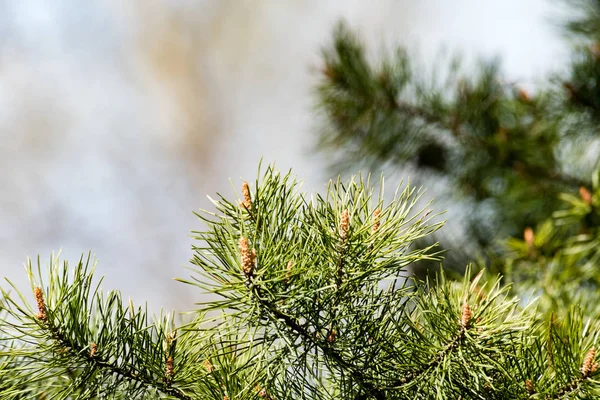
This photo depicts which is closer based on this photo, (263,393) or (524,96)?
(263,393)

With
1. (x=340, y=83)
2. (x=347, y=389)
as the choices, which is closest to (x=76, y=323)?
(x=347, y=389)

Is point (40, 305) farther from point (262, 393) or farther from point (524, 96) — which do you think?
point (524, 96)

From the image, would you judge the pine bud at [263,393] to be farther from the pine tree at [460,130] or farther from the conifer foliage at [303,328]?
the pine tree at [460,130]

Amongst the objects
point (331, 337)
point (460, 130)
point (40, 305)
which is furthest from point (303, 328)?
point (460, 130)

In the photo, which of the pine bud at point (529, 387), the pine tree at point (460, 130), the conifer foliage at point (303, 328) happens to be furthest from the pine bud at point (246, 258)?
the pine tree at point (460, 130)

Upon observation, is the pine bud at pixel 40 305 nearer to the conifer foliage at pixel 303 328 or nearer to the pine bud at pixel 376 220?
the conifer foliage at pixel 303 328

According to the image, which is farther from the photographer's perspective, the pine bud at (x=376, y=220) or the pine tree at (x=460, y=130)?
the pine tree at (x=460, y=130)

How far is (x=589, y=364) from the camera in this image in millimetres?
284

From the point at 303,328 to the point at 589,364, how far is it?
0.44 ft

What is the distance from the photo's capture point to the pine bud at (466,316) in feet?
0.92

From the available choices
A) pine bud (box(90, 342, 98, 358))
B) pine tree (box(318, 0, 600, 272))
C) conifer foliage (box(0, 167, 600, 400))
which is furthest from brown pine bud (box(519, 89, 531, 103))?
pine bud (box(90, 342, 98, 358))

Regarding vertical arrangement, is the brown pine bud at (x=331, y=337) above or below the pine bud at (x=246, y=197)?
below

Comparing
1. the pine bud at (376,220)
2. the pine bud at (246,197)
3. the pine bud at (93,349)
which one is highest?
the pine bud at (246,197)

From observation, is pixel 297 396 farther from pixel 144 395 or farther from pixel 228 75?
pixel 228 75
